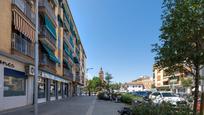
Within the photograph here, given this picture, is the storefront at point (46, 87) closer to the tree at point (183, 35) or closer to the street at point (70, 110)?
the street at point (70, 110)

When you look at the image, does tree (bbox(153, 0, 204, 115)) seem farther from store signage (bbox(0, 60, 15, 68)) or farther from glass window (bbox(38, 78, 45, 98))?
glass window (bbox(38, 78, 45, 98))

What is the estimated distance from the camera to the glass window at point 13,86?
28.0 metres

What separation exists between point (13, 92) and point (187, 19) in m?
21.6

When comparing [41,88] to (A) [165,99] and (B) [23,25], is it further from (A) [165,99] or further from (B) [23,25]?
(A) [165,99]

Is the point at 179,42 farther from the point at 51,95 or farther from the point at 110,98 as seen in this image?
the point at 110,98

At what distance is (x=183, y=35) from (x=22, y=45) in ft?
73.1

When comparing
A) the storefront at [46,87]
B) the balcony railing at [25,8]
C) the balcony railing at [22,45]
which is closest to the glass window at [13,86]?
the balcony railing at [22,45]

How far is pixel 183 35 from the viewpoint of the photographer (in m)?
11.2

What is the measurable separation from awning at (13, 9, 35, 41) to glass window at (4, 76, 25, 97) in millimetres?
3801

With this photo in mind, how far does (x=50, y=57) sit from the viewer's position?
44.9 m

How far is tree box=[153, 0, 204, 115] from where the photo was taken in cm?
1116

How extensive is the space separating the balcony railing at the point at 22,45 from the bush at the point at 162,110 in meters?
16.7

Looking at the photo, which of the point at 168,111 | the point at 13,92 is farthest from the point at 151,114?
the point at 13,92

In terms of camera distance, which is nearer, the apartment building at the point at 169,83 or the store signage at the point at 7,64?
the apartment building at the point at 169,83
